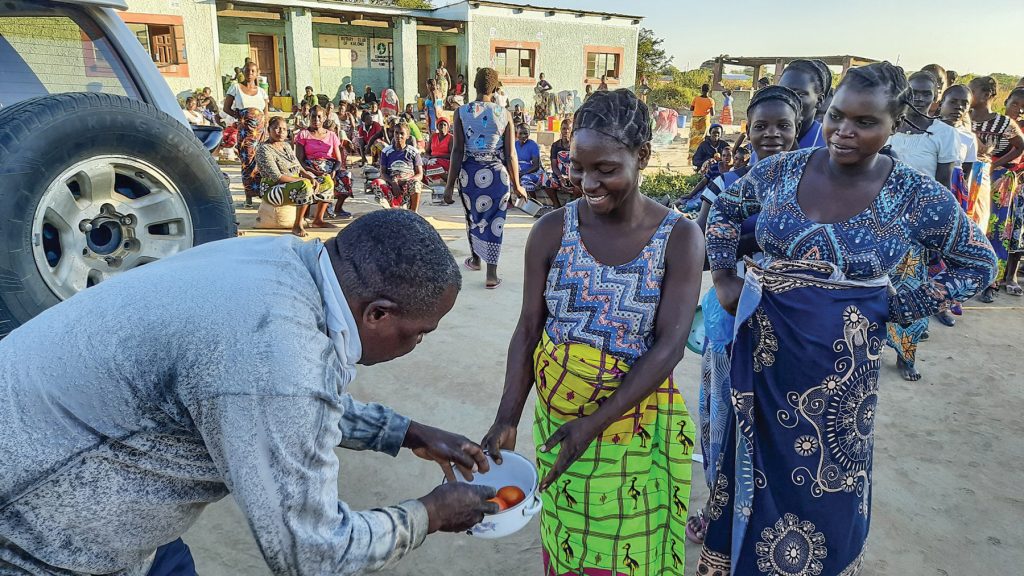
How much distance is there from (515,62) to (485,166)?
19.2 metres

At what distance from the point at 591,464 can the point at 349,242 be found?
0.98 m

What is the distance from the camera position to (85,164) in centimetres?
275

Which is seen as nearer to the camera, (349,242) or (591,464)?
(349,242)

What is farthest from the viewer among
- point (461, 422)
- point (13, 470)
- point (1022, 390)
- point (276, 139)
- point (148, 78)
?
point (276, 139)

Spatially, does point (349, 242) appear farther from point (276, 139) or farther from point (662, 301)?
point (276, 139)

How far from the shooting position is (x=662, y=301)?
1885 mm

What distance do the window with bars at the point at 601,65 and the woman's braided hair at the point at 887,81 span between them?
970 inches

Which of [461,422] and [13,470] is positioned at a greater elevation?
[13,470]

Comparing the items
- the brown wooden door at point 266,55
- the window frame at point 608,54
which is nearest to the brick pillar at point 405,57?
the brown wooden door at point 266,55

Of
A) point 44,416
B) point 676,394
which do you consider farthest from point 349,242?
point 676,394

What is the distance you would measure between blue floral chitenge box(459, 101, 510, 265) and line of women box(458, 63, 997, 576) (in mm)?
4008

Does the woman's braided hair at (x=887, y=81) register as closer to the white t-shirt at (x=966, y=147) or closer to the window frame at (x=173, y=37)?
the white t-shirt at (x=966, y=147)

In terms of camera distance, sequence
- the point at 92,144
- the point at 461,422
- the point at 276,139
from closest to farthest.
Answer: the point at 92,144
the point at 461,422
the point at 276,139

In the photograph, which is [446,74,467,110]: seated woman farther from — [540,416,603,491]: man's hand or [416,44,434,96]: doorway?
[540,416,603,491]: man's hand
